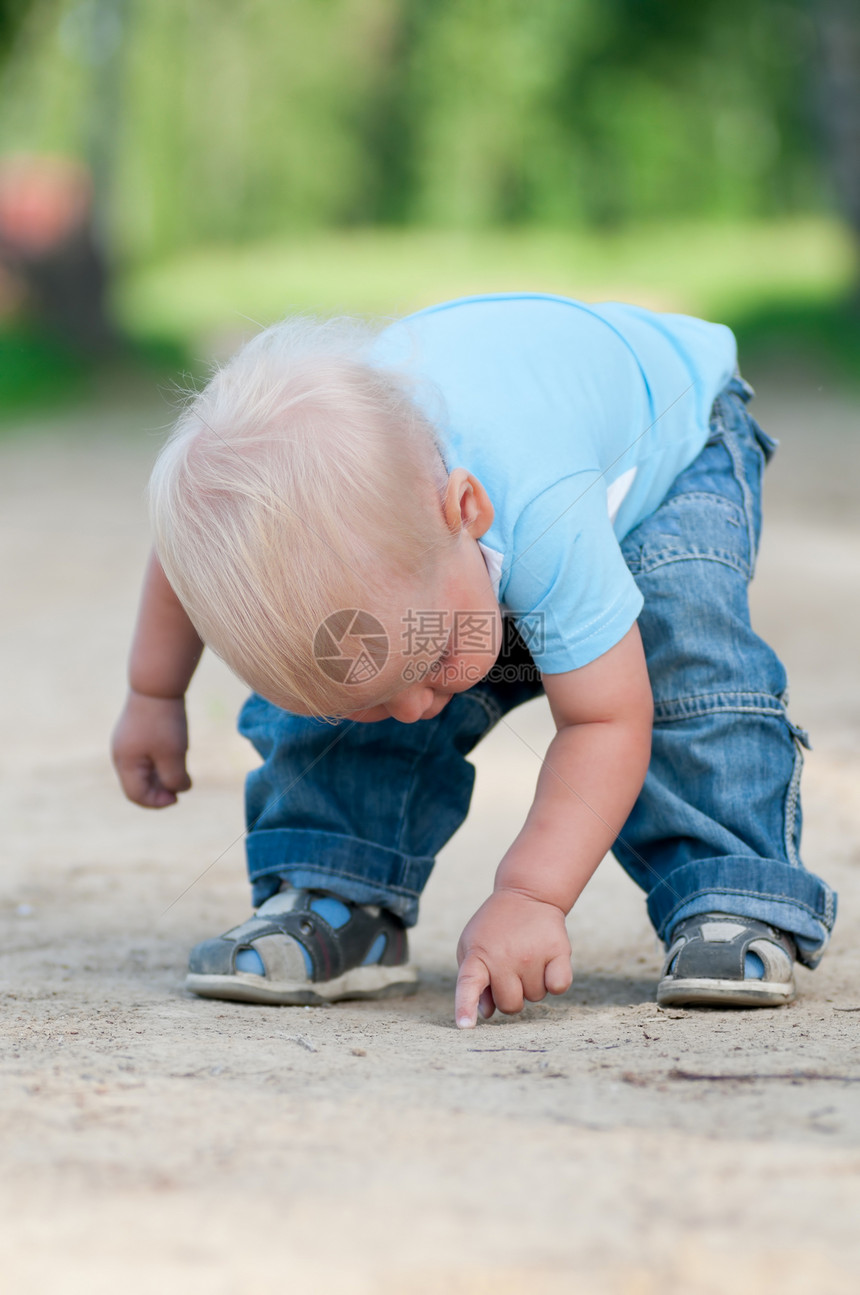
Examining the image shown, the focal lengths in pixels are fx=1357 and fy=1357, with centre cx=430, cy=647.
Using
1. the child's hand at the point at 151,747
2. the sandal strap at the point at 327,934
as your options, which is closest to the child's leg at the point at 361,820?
the sandal strap at the point at 327,934

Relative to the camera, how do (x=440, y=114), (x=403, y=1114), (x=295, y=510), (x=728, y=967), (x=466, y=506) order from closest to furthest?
(x=403, y=1114) → (x=295, y=510) → (x=466, y=506) → (x=728, y=967) → (x=440, y=114)

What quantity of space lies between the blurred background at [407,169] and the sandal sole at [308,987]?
779 cm

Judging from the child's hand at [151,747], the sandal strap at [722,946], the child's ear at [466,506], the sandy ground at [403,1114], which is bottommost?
the sandy ground at [403,1114]

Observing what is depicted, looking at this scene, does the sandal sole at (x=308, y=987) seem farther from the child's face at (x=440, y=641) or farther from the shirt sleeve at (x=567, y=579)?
the shirt sleeve at (x=567, y=579)

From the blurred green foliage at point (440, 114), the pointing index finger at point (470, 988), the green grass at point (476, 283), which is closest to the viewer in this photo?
the pointing index finger at point (470, 988)

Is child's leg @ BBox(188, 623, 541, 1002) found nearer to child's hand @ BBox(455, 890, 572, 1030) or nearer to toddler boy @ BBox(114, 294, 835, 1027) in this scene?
toddler boy @ BBox(114, 294, 835, 1027)

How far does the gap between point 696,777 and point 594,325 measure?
21.3 inches

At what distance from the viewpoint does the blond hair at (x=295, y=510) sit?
1.23 meters

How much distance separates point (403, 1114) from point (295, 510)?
Answer: 0.54 metres

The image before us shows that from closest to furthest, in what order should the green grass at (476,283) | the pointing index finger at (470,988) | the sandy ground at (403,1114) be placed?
1. the sandy ground at (403,1114)
2. the pointing index finger at (470,988)
3. the green grass at (476,283)

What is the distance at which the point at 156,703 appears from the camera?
170 cm

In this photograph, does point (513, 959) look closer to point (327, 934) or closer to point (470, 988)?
point (470, 988)

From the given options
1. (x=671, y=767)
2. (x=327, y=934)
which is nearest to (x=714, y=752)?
(x=671, y=767)

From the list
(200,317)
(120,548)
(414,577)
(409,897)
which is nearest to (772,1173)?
(414,577)
